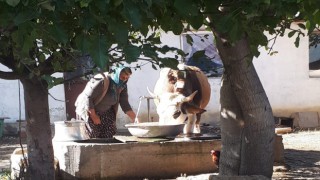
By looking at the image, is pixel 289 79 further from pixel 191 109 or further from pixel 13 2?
pixel 13 2

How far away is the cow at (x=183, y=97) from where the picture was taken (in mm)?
7996

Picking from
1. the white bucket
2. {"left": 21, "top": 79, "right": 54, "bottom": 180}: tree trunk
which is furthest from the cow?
{"left": 21, "top": 79, "right": 54, "bottom": 180}: tree trunk

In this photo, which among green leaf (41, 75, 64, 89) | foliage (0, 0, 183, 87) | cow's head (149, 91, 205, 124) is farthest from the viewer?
cow's head (149, 91, 205, 124)

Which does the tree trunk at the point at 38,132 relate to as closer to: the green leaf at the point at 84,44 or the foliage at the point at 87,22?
the foliage at the point at 87,22

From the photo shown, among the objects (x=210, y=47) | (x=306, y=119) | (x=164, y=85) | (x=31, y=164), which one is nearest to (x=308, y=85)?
(x=306, y=119)

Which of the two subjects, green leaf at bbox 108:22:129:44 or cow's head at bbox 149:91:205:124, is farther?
cow's head at bbox 149:91:205:124

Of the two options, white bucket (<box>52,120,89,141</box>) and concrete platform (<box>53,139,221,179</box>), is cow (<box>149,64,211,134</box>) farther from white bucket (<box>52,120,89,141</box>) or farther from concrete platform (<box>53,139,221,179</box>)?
white bucket (<box>52,120,89,141</box>)

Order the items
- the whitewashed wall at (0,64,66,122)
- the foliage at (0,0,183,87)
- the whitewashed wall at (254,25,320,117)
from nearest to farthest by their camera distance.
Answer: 1. the foliage at (0,0,183,87)
2. the whitewashed wall at (0,64,66,122)
3. the whitewashed wall at (254,25,320,117)

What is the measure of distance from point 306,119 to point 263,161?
10.7 meters

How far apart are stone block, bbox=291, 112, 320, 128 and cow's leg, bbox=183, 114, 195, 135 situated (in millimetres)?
7708

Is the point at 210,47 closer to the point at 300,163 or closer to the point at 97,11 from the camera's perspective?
the point at 300,163

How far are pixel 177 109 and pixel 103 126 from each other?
3.34ft

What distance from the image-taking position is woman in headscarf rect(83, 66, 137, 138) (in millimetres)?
7820

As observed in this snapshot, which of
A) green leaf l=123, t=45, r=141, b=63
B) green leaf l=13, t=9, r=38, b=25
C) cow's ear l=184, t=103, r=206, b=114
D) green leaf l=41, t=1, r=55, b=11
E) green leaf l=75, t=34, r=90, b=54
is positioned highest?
green leaf l=41, t=1, r=55, b=11
